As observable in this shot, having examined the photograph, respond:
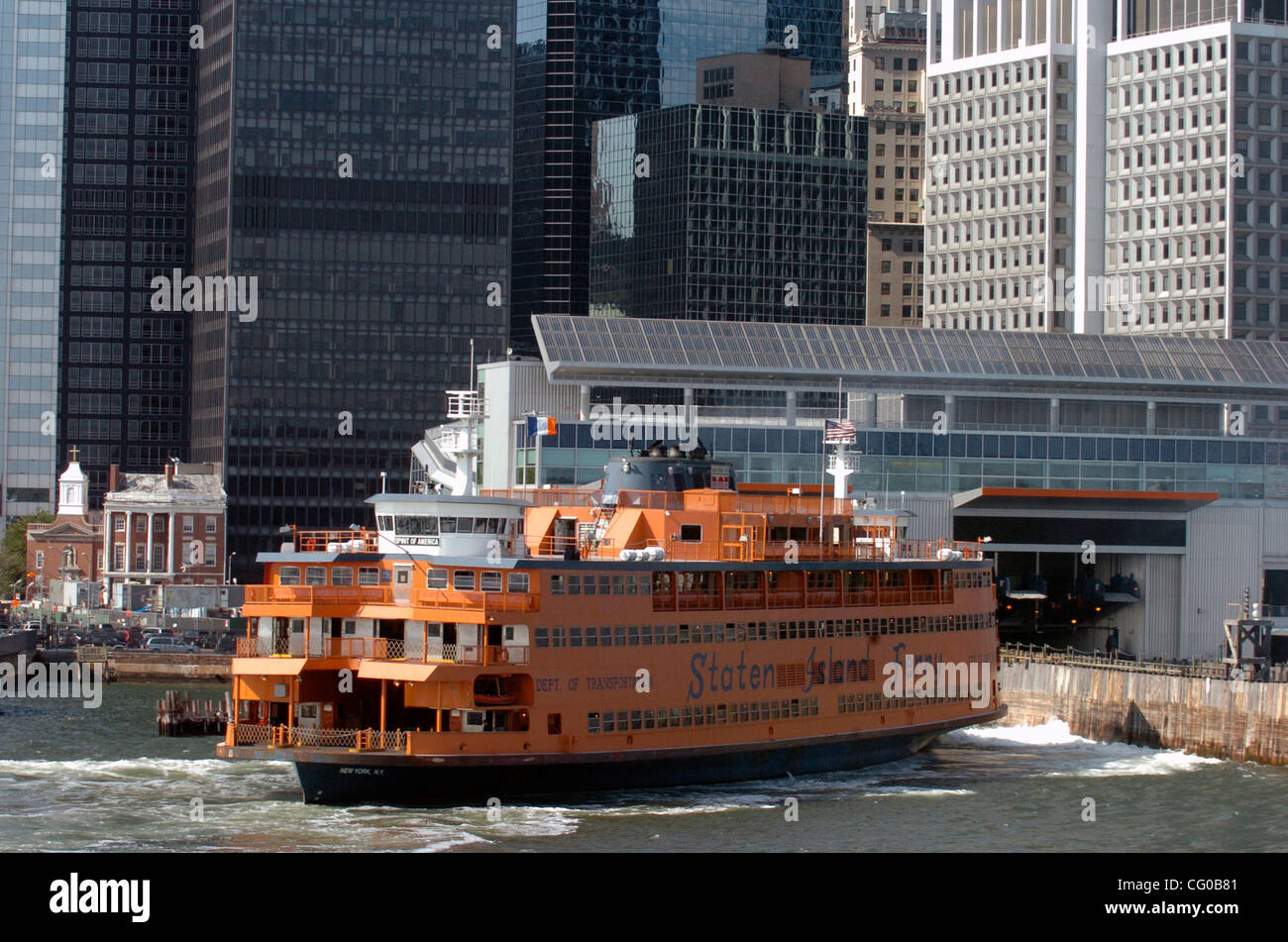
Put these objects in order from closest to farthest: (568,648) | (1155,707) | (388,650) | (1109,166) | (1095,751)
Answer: (388,650)
(568,648)
(1095,751)
(1155,707)
(1109,166)

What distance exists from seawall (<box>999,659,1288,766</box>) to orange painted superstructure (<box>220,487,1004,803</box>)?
40.4ft

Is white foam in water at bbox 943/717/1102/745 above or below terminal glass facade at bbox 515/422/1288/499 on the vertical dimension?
below

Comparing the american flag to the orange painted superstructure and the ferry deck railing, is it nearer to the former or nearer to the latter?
the orange painted superstructure

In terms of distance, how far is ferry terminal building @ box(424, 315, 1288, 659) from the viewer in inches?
3861

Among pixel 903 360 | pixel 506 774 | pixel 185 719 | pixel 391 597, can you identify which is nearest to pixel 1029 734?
pixel 903 360

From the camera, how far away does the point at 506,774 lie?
5888 centimetres

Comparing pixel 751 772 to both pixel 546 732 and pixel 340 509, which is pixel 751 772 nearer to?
pixel 546 732

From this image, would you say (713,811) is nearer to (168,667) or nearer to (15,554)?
(168,667)

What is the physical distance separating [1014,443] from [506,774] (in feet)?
155

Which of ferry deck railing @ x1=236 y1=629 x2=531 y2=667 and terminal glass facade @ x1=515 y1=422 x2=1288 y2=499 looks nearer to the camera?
ferry deck railing @ x1=236 y1=629 x2=531 y2=667

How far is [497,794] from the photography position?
5888cm

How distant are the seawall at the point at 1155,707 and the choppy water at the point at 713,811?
3.39 feet

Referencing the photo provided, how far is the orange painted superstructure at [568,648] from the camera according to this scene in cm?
5847

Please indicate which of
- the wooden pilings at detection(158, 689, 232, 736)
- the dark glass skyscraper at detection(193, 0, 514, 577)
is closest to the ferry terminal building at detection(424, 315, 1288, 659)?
the wooden pilings at detection(158, 689, 232, 736)
